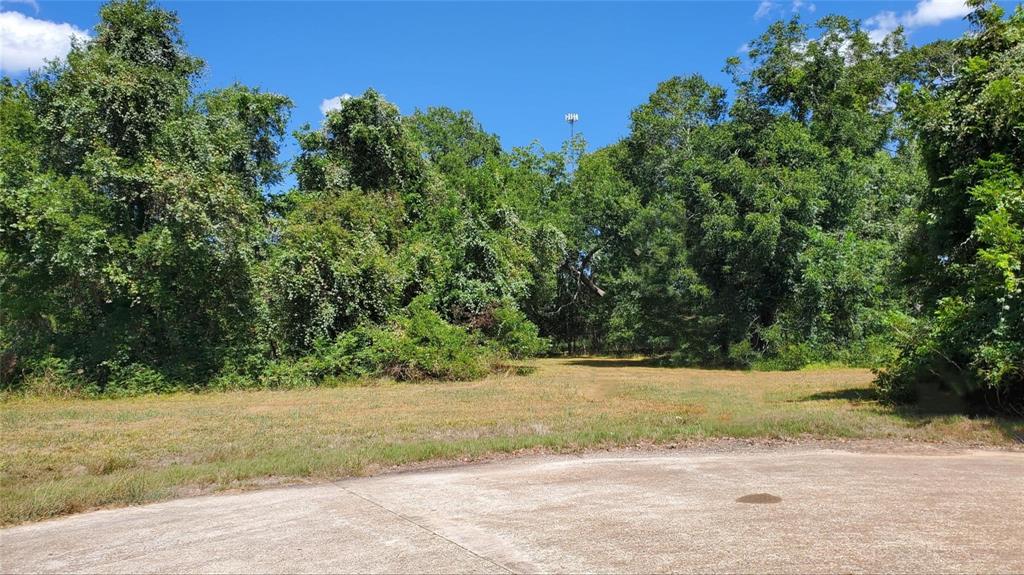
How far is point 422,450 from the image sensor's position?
10.6 m

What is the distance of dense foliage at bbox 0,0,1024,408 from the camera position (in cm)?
1369

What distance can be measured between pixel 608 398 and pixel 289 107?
2163 cm

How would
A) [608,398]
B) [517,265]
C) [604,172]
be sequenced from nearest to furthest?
[608,398] < [517,265] < [604,172]

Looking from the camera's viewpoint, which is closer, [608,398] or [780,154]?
[608,398]

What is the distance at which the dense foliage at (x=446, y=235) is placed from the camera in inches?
539

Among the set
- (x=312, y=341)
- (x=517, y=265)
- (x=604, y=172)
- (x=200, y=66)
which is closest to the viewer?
(x=312, y=341)

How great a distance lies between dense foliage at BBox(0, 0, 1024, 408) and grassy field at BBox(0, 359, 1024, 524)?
250 cm

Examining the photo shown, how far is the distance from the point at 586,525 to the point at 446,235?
2263cm

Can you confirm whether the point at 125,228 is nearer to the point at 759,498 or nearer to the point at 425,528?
the point at 425,528

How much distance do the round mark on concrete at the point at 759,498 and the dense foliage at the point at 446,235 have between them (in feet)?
20.7

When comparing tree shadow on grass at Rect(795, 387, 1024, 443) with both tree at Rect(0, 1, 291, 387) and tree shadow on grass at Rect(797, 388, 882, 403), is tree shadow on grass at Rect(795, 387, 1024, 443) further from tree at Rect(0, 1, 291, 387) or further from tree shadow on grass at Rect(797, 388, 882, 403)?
tree at Rect(0, 1, 291, 387)

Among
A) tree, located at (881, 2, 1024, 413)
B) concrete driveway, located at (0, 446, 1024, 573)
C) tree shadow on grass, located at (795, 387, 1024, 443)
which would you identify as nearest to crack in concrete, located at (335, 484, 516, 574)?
concrete driveway, located at (0, 446, 1024, 573)

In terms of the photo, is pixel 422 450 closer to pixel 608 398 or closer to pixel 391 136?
pixel 608 398

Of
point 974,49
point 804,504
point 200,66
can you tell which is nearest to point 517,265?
point 200,66
